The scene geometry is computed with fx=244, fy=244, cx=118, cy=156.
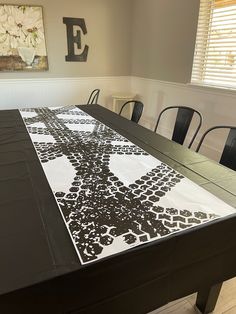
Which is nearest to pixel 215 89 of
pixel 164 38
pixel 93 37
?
pixel 164 38

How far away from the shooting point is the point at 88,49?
387 centimetres

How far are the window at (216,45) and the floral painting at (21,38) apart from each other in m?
2.21

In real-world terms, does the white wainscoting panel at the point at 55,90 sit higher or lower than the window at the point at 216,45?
lower

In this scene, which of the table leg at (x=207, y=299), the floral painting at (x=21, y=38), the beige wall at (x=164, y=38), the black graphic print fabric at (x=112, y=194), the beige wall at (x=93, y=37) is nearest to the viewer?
the black graphic print fabric at (x=112, y=194)

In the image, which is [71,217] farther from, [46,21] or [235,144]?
[46,21]

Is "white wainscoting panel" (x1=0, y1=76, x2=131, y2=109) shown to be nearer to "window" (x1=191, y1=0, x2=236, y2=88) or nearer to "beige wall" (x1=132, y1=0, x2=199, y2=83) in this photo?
"beige wall" (x1=132, y1=0, x2=199, y2=83)

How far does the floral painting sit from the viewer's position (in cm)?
333

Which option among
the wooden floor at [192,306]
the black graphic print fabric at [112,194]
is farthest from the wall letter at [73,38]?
the wooden floor at [192,306]

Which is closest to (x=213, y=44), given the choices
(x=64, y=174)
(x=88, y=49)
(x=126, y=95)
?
(x=126, y=95)

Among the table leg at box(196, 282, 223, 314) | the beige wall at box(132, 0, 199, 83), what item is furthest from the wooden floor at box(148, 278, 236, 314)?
the beige wall at box(132, 0, 199, 83)

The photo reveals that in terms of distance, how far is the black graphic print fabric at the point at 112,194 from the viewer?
0.75 metres

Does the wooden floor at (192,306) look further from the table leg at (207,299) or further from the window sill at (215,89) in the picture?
the window sill at (215,89)

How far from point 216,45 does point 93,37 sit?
204cm

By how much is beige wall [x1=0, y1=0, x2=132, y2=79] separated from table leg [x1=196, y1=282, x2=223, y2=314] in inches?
139
